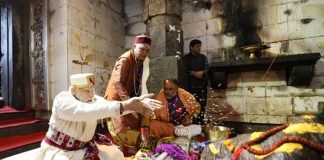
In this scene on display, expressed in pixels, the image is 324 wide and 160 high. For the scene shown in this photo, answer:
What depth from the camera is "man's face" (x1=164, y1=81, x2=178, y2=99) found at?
3.40 metres

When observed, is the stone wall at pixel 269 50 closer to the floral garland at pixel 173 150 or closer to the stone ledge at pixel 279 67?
the stone ledge at pixel 279 67

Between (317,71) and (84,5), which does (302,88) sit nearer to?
(317,71)

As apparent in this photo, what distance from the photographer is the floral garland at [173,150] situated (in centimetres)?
263

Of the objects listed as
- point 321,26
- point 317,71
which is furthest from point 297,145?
point 321,26

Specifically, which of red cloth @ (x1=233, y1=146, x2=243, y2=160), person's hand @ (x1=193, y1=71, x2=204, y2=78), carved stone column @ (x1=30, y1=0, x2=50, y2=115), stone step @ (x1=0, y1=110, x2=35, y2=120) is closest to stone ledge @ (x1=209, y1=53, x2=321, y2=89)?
person's hand @ (x1=193, y1=71, x2=204, y2=78)

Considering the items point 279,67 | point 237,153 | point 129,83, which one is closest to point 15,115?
point 129,83

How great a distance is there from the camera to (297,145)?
1.86 m

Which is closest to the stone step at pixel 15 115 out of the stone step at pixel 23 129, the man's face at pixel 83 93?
the stone step at pixel 23 129

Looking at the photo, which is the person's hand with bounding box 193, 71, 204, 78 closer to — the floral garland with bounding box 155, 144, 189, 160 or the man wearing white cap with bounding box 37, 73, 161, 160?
the floral garland with bounding box 155, 144, 189, 160

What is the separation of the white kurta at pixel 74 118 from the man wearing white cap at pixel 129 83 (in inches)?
41.1

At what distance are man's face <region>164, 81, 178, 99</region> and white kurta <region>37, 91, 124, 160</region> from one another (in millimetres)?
1596

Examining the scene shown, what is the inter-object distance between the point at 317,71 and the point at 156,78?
3050 millimetres

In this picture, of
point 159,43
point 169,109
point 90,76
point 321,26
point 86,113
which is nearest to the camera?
point 86,113

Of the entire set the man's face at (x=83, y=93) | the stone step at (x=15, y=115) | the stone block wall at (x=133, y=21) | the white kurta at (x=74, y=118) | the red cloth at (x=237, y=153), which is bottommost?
the red cloth at (x=237, y=153)
